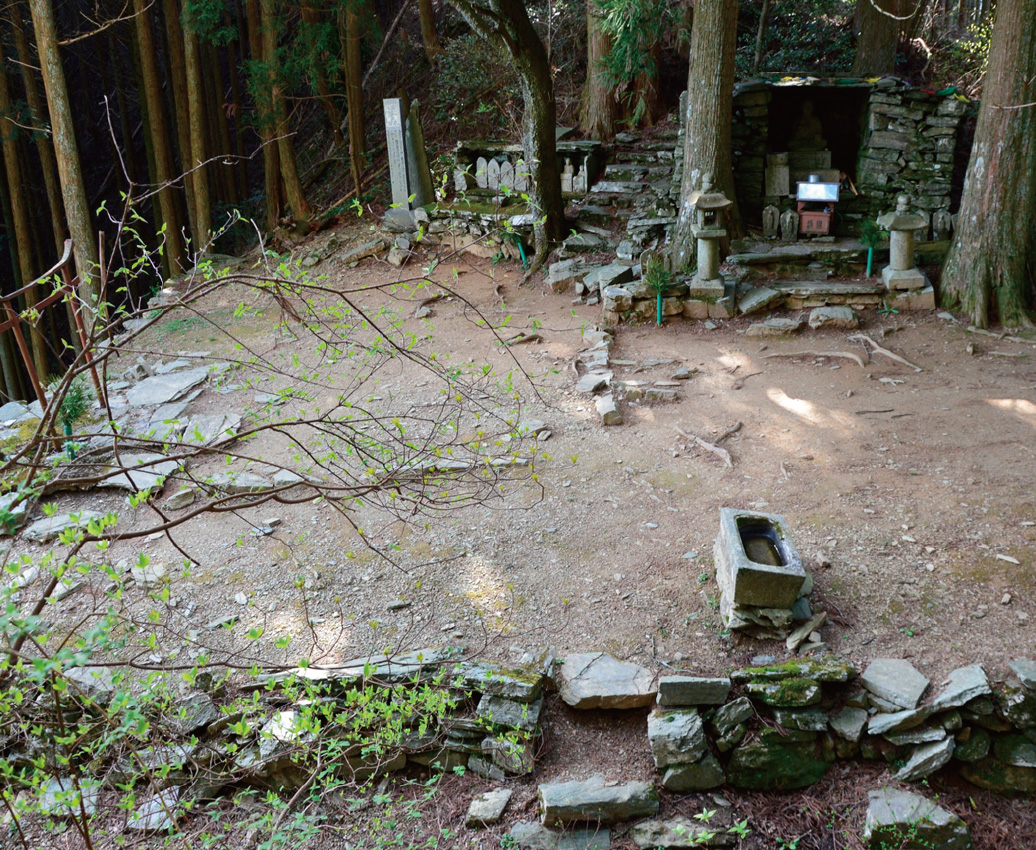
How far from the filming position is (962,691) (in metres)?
4.41

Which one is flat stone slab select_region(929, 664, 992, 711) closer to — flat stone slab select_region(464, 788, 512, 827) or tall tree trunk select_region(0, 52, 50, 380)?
flat stone slab select_region(464, 788, 512, 827)

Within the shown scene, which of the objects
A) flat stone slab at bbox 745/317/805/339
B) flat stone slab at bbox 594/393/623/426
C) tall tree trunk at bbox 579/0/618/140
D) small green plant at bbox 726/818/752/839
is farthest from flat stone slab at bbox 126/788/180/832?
tall tree trunk at bbox 579/0/618/140

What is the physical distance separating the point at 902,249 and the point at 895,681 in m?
6.18

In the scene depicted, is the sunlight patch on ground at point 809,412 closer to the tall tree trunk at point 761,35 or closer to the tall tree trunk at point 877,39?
the tall tree trunk at point 877,39

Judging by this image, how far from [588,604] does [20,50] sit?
42.6 feet

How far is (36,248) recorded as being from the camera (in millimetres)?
14836

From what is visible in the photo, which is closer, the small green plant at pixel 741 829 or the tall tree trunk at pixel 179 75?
the small green plant at pixel 741 829

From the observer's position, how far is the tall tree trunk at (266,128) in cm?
1323

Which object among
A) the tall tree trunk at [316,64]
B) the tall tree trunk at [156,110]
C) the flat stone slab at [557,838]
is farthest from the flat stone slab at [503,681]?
the tall tree trunk at [316,64]

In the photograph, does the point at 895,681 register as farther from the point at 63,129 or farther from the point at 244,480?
the point at 63,129

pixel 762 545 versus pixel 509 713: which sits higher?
pixel 762 545

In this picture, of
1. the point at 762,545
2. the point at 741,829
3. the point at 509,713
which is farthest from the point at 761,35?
the point at 741,829

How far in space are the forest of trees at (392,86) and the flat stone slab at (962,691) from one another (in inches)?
217

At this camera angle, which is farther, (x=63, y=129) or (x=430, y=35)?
(x=430, y=35)
